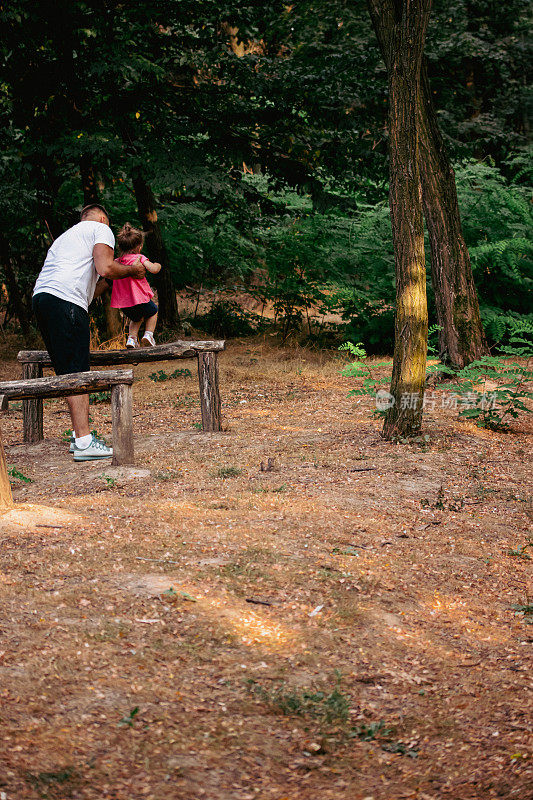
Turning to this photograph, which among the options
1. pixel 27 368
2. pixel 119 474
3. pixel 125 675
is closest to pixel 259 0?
pixel 27 368

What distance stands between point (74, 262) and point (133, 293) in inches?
44.6

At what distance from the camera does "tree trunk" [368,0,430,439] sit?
20.4 feet

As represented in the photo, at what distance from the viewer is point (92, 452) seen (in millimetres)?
6172

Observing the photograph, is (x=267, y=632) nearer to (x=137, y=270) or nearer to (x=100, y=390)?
(x=100, y=390)

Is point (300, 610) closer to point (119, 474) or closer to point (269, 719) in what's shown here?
point (269, 719)

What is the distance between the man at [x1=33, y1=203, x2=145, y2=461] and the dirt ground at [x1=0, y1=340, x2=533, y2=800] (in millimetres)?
917

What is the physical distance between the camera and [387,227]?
1245cm

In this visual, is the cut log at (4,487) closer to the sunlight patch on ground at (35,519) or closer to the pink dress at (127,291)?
the sunlight patch on ground at (35,519)

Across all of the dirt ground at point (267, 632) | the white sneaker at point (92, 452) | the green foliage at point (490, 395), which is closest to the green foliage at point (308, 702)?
the dirt ground at point (267, 632)

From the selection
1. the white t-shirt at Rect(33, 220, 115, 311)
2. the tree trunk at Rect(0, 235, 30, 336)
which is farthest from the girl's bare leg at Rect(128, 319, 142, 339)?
the tree trunk at Rect(0, 235, 30, 336)

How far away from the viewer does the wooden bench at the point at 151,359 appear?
22.7 feet

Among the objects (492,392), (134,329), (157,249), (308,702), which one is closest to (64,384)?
(134,329)

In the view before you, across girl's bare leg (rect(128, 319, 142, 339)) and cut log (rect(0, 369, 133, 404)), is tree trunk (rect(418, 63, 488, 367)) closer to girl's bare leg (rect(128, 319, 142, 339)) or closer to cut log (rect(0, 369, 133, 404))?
girl's bare leg (rect(128, 319, 142, 339))

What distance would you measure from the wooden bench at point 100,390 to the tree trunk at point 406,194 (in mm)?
2440
